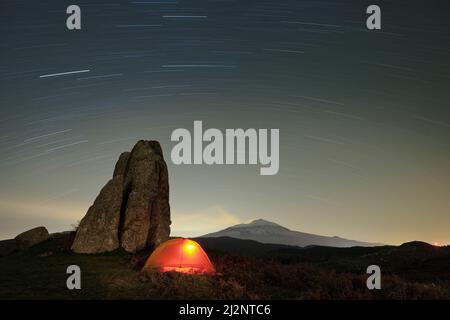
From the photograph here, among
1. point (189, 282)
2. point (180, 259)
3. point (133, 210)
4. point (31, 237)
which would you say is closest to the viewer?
point (189, 282)

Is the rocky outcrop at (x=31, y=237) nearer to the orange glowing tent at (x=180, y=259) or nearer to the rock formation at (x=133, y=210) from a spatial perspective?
the rock formation at (x=133, y=210)

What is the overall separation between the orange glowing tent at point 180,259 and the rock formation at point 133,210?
8.56m

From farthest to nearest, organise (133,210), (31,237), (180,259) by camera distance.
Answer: (31,237), (133,210), (180,259)

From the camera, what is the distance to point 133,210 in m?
36.5

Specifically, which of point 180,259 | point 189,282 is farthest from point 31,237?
point 189,282

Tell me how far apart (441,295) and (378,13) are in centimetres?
1617

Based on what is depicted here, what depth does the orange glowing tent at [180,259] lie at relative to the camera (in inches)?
1045

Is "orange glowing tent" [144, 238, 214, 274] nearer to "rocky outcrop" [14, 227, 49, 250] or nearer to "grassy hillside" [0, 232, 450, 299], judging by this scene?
"grassy hillside" [0, 232, 450, 299]

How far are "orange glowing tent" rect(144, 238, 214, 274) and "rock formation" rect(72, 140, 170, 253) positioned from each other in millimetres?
8559

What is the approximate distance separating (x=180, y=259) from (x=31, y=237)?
63.9 ft

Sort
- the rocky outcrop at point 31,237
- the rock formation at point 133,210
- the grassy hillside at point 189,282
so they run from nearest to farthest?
the grassy hillside at point 189,282
the rock formation at point 133,210
the rocky outcrop at point 31,237

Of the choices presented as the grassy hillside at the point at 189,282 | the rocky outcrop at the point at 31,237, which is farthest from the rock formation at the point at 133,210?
the rocky outcrop at the point at 31,237

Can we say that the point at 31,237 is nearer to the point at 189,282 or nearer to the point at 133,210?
the point at 133,210
